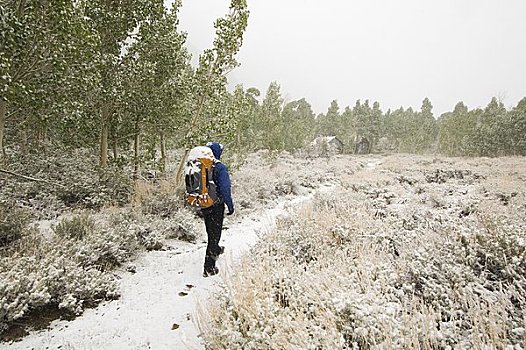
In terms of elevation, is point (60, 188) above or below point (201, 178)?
below

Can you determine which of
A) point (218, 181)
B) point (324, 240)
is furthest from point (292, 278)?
point (218, 181)

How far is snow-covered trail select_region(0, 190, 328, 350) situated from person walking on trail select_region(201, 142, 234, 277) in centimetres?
29

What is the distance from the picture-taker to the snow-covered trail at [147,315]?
3422 mm

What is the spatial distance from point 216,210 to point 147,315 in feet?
6.94

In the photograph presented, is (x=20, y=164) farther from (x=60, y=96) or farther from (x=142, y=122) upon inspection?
(x=60, y=96)

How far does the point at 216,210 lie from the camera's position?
18.0ft

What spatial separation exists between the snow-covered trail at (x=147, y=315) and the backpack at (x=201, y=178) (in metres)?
1.39

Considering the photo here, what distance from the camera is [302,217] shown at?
22.0 ft

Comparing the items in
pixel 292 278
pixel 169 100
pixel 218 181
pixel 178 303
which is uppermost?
pixel 169 100

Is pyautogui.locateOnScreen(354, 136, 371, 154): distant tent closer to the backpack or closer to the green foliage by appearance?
the green foliage

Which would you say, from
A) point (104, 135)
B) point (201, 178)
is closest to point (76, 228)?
point (201, 178)

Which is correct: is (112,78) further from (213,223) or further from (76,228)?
(213,223)

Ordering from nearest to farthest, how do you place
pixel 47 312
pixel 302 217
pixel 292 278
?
pixel 292 278 → pixel 47 312 → pixel 302 217

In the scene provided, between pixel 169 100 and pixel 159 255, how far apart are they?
6.50 meters
